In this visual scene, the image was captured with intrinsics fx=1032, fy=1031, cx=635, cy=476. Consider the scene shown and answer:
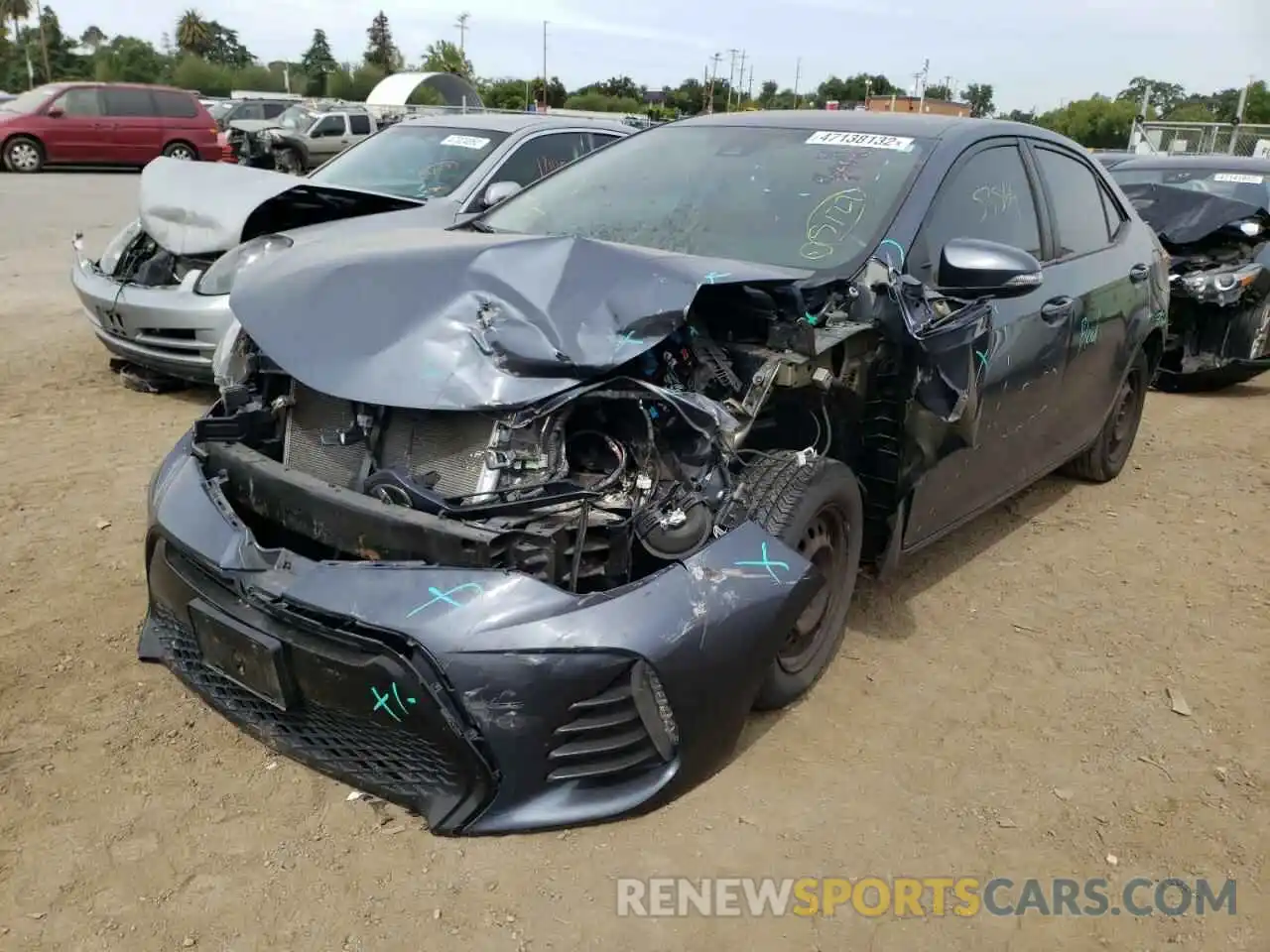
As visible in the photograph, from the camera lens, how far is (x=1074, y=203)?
4.32 m

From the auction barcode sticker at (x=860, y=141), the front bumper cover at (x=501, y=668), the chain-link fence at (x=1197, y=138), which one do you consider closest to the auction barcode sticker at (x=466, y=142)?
the auction barcode sticker at (x=860, y=141)

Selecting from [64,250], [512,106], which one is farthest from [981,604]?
[512,106]

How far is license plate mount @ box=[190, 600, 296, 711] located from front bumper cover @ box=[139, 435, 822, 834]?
1 centimetres

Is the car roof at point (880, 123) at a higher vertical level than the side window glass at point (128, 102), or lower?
lower

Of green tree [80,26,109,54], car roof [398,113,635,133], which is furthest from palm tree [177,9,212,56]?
car roof [398,113,635,133]

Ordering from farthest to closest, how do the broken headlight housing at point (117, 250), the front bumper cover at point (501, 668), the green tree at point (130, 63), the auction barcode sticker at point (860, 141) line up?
the green tree at point (130, 63) → the broken headlight housing at point (117, 250) → the auction barcode sticker at point (860, 141) → the front bumper cover at point (501, 668)

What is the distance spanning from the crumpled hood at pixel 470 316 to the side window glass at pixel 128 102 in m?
20.5

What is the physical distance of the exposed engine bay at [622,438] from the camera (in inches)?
95.9

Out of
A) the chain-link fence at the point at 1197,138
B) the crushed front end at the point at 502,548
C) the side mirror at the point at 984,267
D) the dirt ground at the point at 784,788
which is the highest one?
the chain-link fence at the point at 1197,138

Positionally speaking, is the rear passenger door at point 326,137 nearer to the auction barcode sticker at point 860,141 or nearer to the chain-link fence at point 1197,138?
the chain-link fence at point 1197,138

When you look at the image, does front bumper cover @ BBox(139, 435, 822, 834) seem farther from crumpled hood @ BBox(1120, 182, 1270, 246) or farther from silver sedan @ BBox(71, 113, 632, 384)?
crumpled hood @ BBox(1120, 182, 1270, 246)

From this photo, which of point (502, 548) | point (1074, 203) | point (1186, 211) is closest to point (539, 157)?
point (1074, 203)

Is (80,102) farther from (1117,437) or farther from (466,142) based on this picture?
(1117,437)

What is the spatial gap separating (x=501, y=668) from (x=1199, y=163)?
8.79 meters
